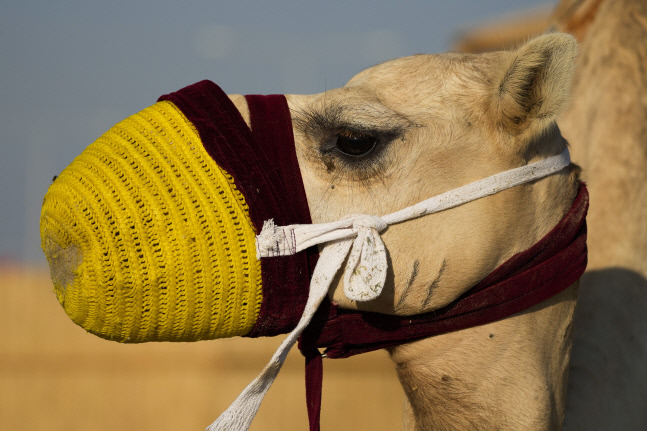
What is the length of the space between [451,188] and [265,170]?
1.84 ft

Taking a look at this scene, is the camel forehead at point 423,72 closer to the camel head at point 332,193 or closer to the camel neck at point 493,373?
the camel head at point 332,193

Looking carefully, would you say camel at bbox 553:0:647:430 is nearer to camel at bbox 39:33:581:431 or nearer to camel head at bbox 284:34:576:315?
camel at bbox 39:33:581:431

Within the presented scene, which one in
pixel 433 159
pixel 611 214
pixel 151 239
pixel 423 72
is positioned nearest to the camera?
pixel 151 239

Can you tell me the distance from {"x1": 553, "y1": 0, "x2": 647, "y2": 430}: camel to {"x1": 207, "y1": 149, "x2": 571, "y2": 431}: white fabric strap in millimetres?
924

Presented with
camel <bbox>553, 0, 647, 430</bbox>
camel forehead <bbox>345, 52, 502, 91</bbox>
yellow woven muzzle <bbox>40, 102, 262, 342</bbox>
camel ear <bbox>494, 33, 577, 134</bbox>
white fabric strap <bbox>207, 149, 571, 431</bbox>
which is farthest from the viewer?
camel <bbox>553, 0, 647, 430</bbox>

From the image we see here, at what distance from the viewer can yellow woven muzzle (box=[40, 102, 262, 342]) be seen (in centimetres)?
189

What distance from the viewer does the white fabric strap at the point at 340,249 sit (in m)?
1.99

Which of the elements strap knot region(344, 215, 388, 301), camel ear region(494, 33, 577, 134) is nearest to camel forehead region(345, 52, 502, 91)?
camel ear region(494, 33, 577, 134)

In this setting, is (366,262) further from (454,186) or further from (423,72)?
(423,72)

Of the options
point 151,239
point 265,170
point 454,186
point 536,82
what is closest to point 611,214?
point 536,82

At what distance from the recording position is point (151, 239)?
1904 mm

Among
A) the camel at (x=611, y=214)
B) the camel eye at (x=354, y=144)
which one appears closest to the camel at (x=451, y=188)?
the camel eye at (x=354, y=144)

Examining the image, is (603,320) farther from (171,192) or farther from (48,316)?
(48,316)

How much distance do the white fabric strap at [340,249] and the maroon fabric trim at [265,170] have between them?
3 cm
